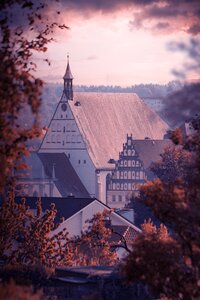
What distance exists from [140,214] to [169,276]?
5049 cm

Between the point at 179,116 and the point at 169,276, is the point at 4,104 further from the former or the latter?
the point at 179,116

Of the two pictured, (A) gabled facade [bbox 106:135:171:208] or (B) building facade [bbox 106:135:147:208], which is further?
(B) building facade [bbox 106:135:147:208]

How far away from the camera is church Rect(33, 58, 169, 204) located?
11176 centimetres

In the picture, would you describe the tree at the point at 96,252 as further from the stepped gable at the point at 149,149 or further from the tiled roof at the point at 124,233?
the stepped gable at the point at 149,149

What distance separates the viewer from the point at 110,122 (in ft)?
408

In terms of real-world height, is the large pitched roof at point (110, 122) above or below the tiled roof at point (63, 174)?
above

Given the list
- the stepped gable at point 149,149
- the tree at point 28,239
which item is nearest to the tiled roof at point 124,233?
the tree at point 28,239

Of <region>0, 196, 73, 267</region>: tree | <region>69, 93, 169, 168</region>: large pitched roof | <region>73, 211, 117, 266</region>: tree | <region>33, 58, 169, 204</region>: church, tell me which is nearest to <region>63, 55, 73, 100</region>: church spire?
<region>33, 58, 169, 204</region>: church

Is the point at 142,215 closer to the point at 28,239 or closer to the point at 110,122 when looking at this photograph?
the point at 28,239

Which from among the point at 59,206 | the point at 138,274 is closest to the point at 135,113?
the point at 59,206

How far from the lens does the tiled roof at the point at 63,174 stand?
10662cm

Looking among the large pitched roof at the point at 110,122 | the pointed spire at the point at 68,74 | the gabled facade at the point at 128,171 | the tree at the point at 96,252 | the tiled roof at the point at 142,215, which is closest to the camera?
the tree at the point at 96,252

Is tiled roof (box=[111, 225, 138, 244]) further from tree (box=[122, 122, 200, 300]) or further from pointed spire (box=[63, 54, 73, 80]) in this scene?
pointed spire (box=[63, 54, 73, 80])

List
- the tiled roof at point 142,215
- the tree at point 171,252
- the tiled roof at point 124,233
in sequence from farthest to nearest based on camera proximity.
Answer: the tiled roof at point 142,215 → the tiled roof at point 124,233 → the tree at point 171,252
